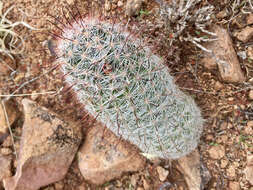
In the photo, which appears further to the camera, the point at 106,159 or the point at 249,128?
the point at 106,159

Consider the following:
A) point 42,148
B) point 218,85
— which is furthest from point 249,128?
point 42,148

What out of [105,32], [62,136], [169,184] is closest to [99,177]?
[62,136]

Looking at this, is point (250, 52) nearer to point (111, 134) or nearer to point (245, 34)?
point (245, 34)

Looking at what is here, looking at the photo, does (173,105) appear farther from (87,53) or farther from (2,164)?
(2,164)

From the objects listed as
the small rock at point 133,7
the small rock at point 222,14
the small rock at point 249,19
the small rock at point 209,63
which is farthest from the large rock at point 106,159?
the small rock at point 249,19

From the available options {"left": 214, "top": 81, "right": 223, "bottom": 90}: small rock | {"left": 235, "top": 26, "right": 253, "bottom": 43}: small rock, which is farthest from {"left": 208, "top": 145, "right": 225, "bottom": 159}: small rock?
{"left": 235, "top": 26, "right": 253, "bottom": 43}: small rock

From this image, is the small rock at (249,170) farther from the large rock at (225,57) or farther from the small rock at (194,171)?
the large rock at (225,57)
